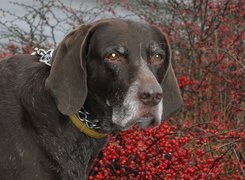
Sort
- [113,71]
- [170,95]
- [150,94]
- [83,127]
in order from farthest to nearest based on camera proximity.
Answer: [170,95] < [83,127] < [113,71] < [150,94]

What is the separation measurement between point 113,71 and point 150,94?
1.03 feet

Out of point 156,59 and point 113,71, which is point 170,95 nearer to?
point 156,59

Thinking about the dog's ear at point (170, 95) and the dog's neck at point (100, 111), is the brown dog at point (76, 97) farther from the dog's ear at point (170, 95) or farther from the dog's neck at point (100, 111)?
the dog's ear at point (170, 95)

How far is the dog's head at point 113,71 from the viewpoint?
3.78m

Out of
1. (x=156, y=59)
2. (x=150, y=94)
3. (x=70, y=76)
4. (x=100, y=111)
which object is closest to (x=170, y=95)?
(x=156, y=59)

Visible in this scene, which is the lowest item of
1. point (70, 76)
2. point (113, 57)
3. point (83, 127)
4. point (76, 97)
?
point (83, 127)

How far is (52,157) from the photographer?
12.6 feet

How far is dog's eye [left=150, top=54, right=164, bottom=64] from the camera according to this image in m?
3.98

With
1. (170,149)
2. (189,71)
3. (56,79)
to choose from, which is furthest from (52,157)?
(189,71)

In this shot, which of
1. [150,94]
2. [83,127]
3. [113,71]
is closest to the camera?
[150,94]

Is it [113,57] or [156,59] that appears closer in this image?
[113,57]

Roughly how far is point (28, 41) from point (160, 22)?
6.03 ft

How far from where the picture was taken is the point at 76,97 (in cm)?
390

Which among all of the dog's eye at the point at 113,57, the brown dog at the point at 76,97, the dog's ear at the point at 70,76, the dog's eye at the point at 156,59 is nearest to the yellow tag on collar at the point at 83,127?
the brown dog at the point at 76,97
